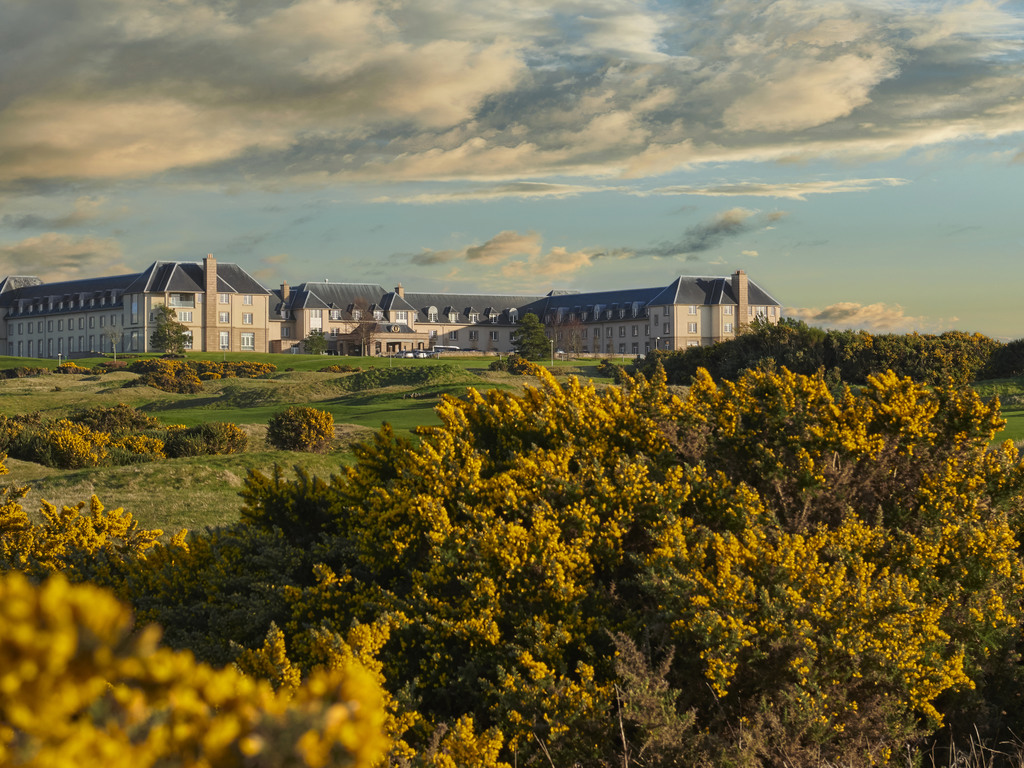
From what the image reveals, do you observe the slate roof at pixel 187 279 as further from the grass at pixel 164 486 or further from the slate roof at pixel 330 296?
the grass at pixel 164 486

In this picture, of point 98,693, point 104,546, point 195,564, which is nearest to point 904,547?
point 195,564

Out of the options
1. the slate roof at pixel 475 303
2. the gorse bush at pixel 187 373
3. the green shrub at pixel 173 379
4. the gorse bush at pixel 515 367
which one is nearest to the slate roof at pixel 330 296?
the slate roof at pixel 475 303

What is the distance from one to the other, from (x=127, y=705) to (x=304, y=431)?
25444 mm

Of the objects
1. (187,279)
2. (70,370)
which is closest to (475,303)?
(187,279)

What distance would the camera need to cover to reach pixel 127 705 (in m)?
1.67

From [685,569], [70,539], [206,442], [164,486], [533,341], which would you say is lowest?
[164,486]

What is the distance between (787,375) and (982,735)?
3.52 m

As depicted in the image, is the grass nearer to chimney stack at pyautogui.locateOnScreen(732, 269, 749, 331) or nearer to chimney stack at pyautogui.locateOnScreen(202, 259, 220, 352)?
chimney stack at pyautogui.locateOnScreen(202, 259, 220, 352)

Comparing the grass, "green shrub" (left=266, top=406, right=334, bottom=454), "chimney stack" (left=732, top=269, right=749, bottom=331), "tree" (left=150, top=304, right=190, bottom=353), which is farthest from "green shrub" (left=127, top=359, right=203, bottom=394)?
"chimney stack" (left=732, top=269, right=749, bottom=331)

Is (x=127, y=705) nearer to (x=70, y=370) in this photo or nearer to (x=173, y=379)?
(x=173, y=379)

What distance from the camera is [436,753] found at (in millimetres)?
5164

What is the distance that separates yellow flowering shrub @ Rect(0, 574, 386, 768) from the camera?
1477 millimetres

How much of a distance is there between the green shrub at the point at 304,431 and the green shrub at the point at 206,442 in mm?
1120

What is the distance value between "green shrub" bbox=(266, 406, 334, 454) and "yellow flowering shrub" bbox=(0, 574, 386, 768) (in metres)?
24.9
